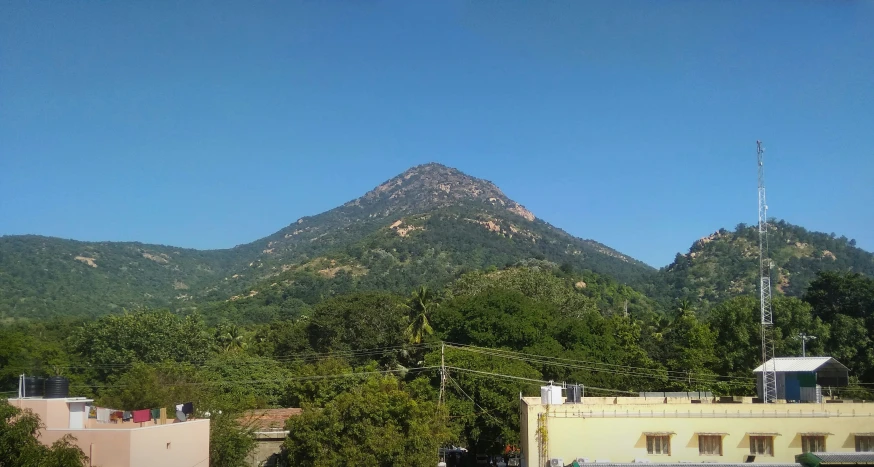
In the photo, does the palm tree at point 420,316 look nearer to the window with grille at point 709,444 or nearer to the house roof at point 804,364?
the house roof at point 804,364

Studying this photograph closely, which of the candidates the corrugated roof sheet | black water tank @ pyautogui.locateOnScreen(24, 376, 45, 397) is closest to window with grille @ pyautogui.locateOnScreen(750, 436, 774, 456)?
the corrugated roof sheet

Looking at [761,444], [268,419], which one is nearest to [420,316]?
[268,419]

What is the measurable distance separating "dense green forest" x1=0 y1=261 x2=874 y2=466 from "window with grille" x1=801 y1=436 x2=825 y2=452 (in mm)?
14003

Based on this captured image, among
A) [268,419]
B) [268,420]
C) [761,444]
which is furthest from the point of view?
[268,419]

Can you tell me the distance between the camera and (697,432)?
2409 cm

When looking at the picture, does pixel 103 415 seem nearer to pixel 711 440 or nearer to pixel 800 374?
pixel 711 440

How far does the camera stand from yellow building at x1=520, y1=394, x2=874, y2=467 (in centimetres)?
2339

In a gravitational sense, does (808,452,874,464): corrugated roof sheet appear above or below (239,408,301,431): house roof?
above

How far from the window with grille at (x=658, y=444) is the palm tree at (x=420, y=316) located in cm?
3236

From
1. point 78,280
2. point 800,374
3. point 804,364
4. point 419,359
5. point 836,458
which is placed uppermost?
point 78,280

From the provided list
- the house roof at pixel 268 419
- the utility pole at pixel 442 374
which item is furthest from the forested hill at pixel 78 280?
the utility pole at pixel 442 374

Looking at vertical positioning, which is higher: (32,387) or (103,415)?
(32,387)

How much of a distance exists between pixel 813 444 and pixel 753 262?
109752 millimetres

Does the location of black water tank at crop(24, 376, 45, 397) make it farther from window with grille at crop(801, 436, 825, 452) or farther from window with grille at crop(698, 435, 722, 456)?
window with grille at crop(801, 436, 825, 452)
